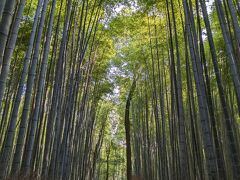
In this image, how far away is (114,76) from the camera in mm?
11422

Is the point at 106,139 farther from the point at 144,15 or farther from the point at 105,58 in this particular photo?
the point at 144,15

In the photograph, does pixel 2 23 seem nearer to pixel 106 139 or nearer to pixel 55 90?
pixel 55 90

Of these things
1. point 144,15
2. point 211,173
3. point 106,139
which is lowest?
point 211,173

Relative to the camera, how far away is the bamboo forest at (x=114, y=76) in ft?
11.6

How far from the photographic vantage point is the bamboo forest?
354cm

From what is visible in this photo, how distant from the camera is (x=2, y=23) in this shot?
1.48m

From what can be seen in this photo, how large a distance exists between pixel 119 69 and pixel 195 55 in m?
7.29

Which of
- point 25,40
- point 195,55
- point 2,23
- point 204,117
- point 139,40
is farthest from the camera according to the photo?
point 139,40

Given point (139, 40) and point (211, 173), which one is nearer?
point (211, 173)

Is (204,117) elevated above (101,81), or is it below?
below

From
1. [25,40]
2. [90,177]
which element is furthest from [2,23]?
[90,177]

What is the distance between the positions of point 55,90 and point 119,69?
675 cm

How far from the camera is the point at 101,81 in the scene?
1091 cm

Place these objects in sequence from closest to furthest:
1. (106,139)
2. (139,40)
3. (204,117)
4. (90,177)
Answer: (204,117), (139,40), (90,177), (106,139)
